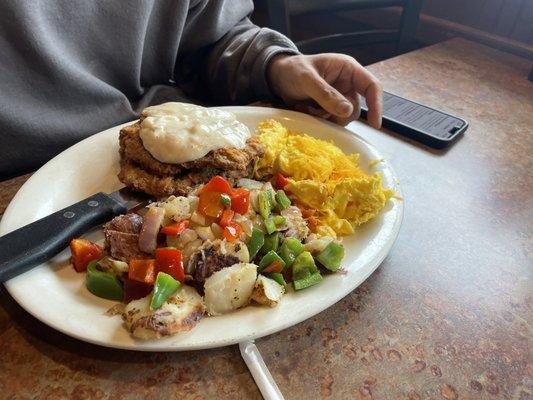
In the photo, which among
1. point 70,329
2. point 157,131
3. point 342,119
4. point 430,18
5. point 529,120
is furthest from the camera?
point 430,18

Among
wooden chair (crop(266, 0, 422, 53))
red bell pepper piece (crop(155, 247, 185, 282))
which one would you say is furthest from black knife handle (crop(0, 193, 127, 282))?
wooden chair (crop(266, 0, 422, 53))

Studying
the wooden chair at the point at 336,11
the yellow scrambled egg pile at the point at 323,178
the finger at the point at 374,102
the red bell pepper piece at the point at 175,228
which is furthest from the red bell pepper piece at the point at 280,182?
the wooden chair at the point at 336,11

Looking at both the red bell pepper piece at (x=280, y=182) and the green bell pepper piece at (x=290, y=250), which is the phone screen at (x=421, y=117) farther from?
the green bell pepper piece at (x=290, y=250)

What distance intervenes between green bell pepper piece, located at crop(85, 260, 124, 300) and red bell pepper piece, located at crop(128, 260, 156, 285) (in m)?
0.03

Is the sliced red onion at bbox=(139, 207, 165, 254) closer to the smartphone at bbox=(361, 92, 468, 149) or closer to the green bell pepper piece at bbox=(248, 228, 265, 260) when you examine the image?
the green bell pepper piece at bbox=(248, 228, 265, 260)

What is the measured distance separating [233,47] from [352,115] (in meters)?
0.54

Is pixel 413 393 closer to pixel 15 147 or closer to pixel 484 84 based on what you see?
pixel 15 147

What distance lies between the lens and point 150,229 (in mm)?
915

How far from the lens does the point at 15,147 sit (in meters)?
1.24

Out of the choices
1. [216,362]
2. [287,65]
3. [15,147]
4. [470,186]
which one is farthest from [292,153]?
[15,147]

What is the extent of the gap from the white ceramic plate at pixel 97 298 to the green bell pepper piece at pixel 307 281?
12 millimetres

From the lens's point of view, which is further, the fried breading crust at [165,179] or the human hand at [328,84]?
the human hand at [328,84]

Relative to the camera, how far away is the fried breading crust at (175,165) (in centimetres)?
114

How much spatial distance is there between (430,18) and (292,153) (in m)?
2.77
